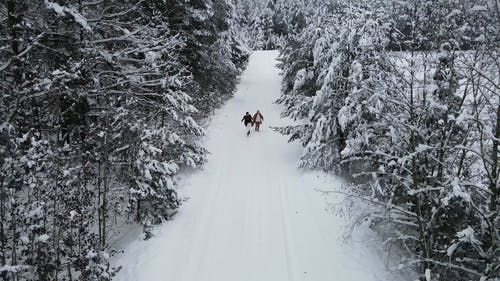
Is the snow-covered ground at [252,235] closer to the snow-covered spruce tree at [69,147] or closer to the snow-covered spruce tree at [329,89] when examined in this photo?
the snow-covered spruce tree at [69,147]

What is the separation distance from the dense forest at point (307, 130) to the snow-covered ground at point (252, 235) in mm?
783

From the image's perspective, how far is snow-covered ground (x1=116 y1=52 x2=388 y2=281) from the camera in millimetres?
9664

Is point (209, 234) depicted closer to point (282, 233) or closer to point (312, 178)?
point (282, 233)

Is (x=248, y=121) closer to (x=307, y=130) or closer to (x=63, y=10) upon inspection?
(x=307, y=130)

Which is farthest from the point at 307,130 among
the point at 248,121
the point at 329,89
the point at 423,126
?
the point at 423,126

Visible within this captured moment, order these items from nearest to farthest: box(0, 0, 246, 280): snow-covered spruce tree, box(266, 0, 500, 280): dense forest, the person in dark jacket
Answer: box(0, 0, 246, 280): snow-covered spruce tree
box(266, 0, 500, 280): dense forest
the person in dark jacket

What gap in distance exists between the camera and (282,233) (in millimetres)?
11344

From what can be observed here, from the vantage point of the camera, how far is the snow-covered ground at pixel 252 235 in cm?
966

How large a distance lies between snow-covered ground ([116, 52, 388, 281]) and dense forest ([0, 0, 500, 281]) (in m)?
0.78

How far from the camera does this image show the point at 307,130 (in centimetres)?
1608

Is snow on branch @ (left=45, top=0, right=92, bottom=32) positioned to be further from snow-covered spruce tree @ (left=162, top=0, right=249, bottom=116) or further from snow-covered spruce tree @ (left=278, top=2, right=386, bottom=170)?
snow-covered spruce tree @ (left=278, top=2, right=386, bottom=170)

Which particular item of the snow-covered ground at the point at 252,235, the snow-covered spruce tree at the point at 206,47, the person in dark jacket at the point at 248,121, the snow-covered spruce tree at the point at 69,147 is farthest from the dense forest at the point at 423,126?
the snow-covered spruce tree at the point at 206,47

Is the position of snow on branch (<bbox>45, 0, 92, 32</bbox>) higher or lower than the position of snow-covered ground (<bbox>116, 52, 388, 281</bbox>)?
higher

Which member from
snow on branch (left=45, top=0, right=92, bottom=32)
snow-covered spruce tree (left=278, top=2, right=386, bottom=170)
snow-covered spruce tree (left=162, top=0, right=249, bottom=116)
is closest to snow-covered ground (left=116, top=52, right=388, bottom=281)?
snow-covered spruce tree (left=278, top=2, right=386, bottom=170)
